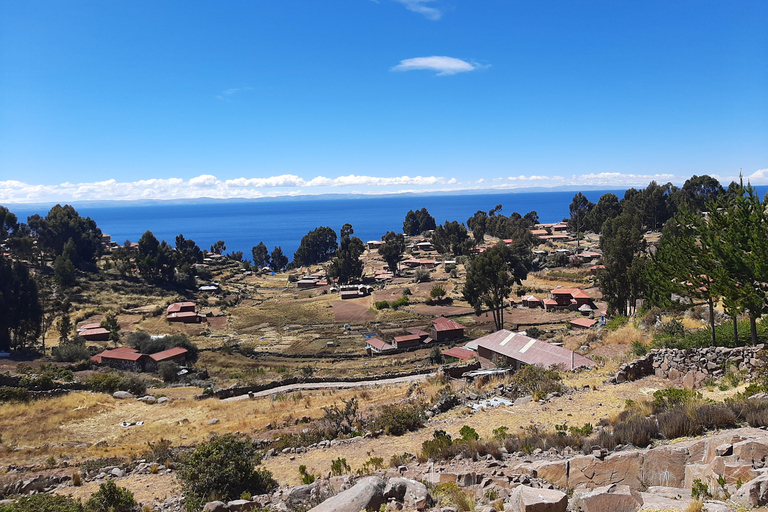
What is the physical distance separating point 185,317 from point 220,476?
5157 cm

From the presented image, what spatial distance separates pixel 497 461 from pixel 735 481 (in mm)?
4522

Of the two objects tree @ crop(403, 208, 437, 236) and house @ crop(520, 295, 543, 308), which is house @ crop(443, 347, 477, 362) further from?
tree @ crop(403, 208, 437, 236)

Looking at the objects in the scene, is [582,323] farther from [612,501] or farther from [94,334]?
[94,334]

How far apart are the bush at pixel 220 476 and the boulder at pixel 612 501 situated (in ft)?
25.9

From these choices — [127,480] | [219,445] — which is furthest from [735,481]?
[127,480]

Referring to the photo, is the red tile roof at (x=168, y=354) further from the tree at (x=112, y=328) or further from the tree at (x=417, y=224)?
the tree at (x=417, y=224)

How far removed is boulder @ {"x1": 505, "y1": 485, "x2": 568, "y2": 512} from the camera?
6625 millimetres

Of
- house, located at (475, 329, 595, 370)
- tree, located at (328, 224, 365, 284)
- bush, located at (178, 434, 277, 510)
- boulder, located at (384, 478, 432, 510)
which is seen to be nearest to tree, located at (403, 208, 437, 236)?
tree, located at (328, 224, 365, 284)

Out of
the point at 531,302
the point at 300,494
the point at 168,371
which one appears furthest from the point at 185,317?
the point at 300,494

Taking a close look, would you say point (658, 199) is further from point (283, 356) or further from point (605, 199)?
point (283, 356)

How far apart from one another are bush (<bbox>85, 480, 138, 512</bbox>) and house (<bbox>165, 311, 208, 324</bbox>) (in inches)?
1987

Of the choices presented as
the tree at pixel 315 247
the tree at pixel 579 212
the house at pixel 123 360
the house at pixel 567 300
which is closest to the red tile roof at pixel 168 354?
the house at pixel 123 360

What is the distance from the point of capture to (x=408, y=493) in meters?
8.38

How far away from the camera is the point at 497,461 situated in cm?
993
